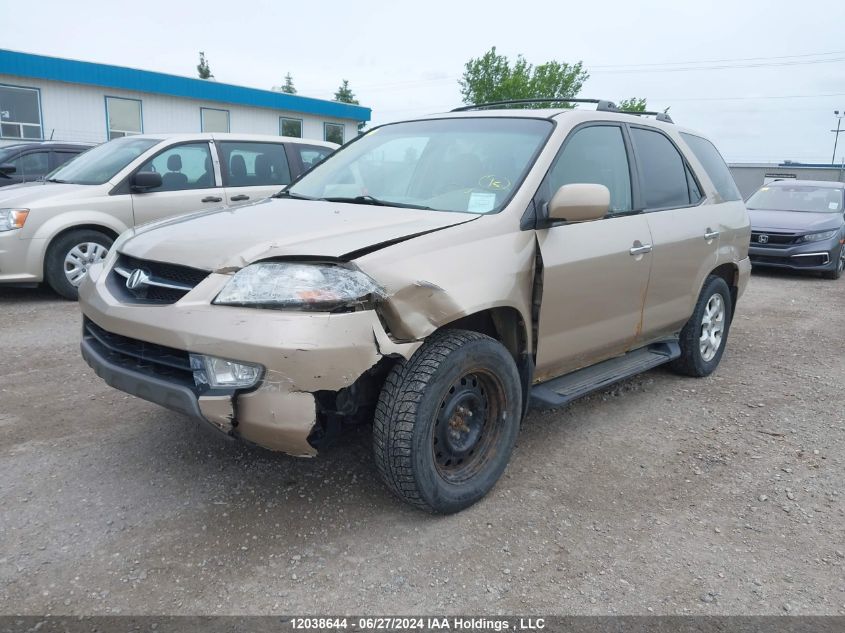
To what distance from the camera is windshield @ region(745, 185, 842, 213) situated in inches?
459

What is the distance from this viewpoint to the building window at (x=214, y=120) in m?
21.3

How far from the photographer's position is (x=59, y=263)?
680 centimetres

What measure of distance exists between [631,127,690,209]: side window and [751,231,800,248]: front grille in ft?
23.7

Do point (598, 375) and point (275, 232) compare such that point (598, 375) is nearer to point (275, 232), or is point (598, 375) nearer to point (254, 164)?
point (275, 232)

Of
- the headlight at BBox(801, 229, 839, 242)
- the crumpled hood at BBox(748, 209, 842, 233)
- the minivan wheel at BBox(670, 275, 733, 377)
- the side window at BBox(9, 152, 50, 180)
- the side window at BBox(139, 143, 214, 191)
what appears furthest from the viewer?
the crumpled hood at BBox(748, 209, 842, 233)

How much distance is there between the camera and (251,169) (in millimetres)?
7777

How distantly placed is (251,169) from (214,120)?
1537cm

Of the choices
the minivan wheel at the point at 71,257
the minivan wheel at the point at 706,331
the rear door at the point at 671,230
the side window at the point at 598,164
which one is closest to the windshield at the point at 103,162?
the minivan wheel at the point at 71,257

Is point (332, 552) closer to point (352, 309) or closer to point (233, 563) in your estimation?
point (233, 563)

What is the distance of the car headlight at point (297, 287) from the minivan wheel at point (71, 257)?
4959 mm

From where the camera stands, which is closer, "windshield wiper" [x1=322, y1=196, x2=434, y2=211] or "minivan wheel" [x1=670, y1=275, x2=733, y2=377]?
"windshield wiper" [x1=322, y1=196, x2=434, y2=211]

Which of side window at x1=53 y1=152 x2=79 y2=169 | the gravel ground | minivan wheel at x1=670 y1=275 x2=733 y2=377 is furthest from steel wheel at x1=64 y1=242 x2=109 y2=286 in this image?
minivan wheel at x1=670 y1=275 x2=733 y2=377

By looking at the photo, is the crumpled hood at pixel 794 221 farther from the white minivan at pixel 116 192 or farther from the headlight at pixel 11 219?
the headlight at pixel 11 219

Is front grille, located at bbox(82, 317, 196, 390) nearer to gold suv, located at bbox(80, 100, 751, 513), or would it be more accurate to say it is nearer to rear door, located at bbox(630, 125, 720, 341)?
gold suv, located at bbox(80, 100, 751, 513)
